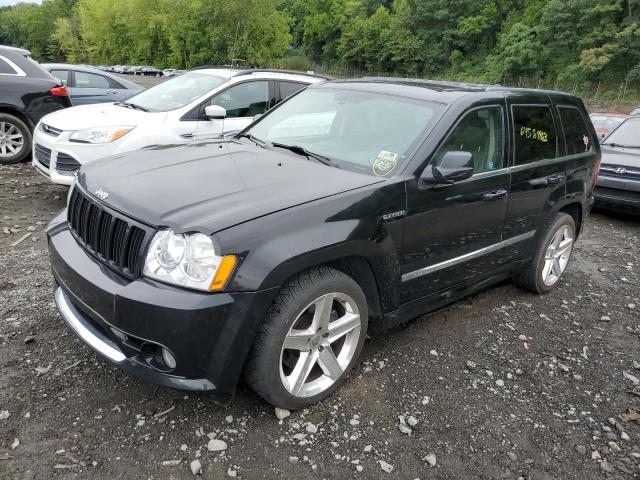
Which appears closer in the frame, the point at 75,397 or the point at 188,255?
the point at 188,255

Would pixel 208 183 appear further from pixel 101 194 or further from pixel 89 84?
pixel 89 84

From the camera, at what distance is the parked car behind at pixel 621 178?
24.4 ft

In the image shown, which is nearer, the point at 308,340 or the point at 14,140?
the point at 308,340

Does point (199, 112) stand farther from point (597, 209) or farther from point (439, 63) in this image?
point (439, 63)

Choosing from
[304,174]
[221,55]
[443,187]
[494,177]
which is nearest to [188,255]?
[304,174]

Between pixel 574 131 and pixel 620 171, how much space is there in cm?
375

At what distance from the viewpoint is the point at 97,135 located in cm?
571

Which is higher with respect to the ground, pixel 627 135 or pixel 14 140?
pixel 627 135

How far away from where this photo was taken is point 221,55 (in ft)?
180

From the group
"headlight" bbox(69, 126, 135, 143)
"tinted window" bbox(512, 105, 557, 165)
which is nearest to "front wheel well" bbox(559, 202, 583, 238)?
"tinted window" bbox(512, 105, 557, 165)

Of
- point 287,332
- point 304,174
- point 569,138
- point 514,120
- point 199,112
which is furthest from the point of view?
point 199,112

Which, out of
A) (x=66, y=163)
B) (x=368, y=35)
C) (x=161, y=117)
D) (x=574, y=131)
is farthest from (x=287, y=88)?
(x=368, y=35)

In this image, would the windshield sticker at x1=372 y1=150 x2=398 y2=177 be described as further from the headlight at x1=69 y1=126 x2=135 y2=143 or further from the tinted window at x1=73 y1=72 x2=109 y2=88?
the tinted window at x1=73 y1=72 x2=109 y2=88

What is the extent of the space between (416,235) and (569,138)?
2294mm
